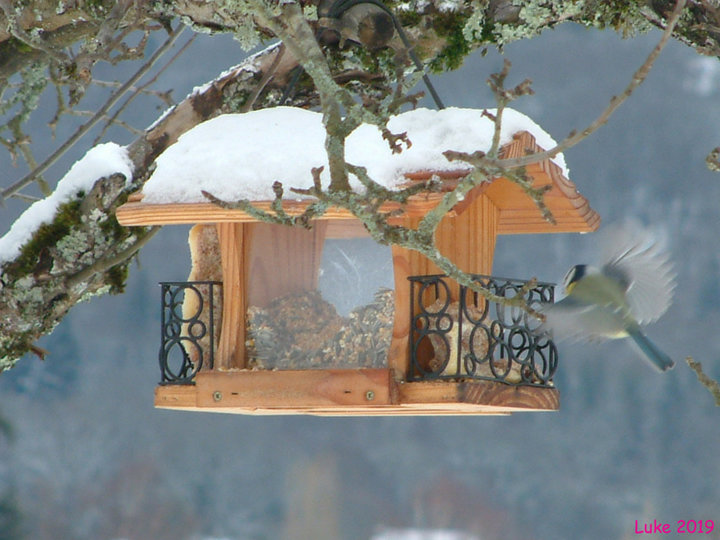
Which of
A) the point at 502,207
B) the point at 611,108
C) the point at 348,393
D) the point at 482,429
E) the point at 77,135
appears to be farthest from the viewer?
the point at 482,429

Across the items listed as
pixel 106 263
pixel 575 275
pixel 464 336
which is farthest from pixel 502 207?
pixel 106 263

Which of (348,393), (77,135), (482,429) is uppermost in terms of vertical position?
(77,135)

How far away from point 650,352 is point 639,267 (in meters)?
0.17

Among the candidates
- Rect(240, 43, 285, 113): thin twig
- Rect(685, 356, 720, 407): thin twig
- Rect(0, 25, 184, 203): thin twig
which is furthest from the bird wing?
Rect(0, 25, 184, 203): thin twig

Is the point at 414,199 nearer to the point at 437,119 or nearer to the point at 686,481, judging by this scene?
the point at 437,119

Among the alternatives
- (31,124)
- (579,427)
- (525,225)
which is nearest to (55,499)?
(31,124)

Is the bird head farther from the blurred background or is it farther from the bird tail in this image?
the blurred background

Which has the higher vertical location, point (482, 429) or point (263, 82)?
point (263, 82)

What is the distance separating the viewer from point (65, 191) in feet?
7.85

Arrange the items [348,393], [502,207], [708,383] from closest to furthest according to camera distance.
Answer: [708,383], [348,393], [502,207]

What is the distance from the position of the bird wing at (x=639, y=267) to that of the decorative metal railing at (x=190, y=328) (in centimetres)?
82

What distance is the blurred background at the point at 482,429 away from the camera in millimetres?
4258

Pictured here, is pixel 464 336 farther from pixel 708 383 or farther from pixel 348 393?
pixel 708 383

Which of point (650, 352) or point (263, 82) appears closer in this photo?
point (650, 352)
